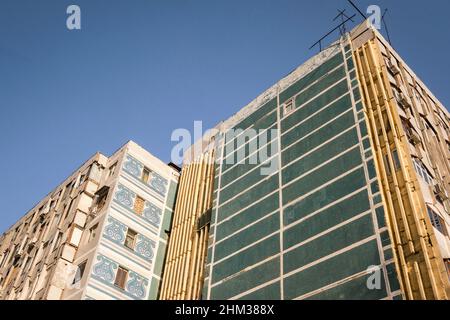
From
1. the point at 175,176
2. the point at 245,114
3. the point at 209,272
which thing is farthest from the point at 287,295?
the point at 175,176

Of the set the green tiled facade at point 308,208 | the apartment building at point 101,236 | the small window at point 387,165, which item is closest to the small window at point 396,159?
the small window at point 387,165

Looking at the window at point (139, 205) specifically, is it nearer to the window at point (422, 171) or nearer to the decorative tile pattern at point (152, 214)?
the decorative tile pattern at point (152, 214)

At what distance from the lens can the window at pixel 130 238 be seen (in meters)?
29.6

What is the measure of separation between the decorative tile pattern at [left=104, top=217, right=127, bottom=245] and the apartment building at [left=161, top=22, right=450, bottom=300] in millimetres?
3001

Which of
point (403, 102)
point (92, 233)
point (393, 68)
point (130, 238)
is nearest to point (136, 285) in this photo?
point (130, 238)

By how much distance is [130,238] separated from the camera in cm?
3005

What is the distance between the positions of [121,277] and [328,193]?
1291 centimetres

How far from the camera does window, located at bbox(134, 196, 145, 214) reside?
31534 mm

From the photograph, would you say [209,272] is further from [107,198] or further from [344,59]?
[344,59]

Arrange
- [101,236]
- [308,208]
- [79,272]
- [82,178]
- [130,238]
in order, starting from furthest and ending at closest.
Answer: [82,178], [130,238], [101,236], [79,272], [308,208]

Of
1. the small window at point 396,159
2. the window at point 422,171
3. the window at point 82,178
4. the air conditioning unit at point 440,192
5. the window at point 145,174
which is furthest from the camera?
the window at point 82,178

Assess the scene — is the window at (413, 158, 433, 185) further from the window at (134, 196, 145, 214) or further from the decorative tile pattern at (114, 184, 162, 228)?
the window at (134, 196, 145, 214)

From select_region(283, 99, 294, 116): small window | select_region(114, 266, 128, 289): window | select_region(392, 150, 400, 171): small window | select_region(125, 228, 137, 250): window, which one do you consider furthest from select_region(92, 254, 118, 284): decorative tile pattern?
select_region(392, 150, 400, 171): small window

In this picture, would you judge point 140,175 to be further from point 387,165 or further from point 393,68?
point 387,165
